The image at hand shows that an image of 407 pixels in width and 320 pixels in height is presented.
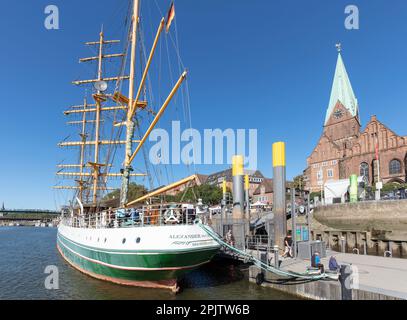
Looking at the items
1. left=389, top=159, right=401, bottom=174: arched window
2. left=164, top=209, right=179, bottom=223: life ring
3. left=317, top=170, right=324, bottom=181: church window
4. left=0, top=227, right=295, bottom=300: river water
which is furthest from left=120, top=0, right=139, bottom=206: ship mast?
left=317, top=170, right=324, bottom=181: church window

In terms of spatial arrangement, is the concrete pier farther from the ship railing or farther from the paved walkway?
the ship railing

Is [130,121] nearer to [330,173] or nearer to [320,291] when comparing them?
[320,291]

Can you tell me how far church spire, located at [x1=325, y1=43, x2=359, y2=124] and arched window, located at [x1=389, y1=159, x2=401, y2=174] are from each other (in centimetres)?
2604

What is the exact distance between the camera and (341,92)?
284ft

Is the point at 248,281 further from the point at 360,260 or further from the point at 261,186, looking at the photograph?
the point at 261,186

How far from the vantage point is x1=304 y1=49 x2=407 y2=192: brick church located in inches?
2393

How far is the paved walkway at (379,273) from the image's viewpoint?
443 inches

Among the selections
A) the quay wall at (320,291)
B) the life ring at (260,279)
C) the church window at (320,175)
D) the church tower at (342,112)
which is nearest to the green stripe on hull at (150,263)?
the life ring at (260,279)

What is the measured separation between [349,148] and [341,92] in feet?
76.4

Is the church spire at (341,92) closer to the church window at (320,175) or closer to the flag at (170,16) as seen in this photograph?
the church window at (320,175)

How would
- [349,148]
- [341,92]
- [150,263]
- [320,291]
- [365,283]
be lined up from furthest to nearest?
1. [341,92]
2. [349,148]
3. [150,263]
4. [320,291]
5. [365,283]

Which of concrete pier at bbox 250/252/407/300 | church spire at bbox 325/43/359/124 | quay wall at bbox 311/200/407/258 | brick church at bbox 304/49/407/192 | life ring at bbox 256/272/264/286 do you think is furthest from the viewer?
church spire at bbox 325/43/359/124

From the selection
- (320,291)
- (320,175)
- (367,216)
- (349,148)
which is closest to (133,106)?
(320,291)
